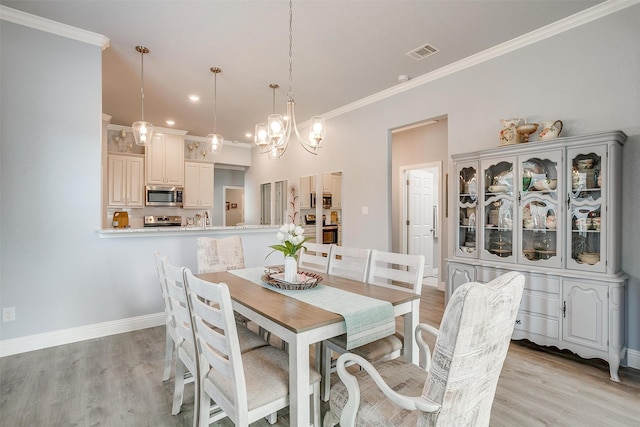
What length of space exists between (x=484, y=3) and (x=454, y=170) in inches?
60.6

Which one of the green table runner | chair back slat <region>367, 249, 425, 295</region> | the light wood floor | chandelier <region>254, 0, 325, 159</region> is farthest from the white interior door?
the green table runner

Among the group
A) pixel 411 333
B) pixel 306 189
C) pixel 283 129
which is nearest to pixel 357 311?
pixel 411 333

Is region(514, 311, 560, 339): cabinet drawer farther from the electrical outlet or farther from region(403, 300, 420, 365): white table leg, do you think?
the electrical outlet

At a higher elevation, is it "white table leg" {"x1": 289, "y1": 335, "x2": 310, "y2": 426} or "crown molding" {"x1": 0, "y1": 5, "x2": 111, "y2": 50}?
"crown molding" {"x1": 0, "y1": 5, "x2": 111, "y2": 50}

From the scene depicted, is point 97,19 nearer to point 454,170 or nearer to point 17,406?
point 17,406

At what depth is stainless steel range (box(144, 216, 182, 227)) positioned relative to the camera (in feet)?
20.7

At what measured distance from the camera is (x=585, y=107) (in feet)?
9.07

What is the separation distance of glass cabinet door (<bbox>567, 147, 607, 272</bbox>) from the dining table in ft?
5.50

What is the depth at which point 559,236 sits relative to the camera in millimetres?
2660

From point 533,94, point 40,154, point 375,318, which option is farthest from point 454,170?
point 40,154

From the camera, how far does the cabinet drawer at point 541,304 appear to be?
2627mm

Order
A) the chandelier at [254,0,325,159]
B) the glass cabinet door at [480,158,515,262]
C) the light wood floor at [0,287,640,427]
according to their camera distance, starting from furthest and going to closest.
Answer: the glass cabinet door at [480,158,515,262]
the chandelier at [254,0,325,159]
the light wood floor at [0,287,640,427]

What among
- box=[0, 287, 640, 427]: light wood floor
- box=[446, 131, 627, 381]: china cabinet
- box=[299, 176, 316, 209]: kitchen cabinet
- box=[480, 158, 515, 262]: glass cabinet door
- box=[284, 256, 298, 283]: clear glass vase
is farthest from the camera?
box=[299, 176, 316, 209]: kitchen cabinet

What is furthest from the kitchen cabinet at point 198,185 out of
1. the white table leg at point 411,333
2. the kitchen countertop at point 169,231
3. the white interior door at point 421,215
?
the white table leg at point 411,333
